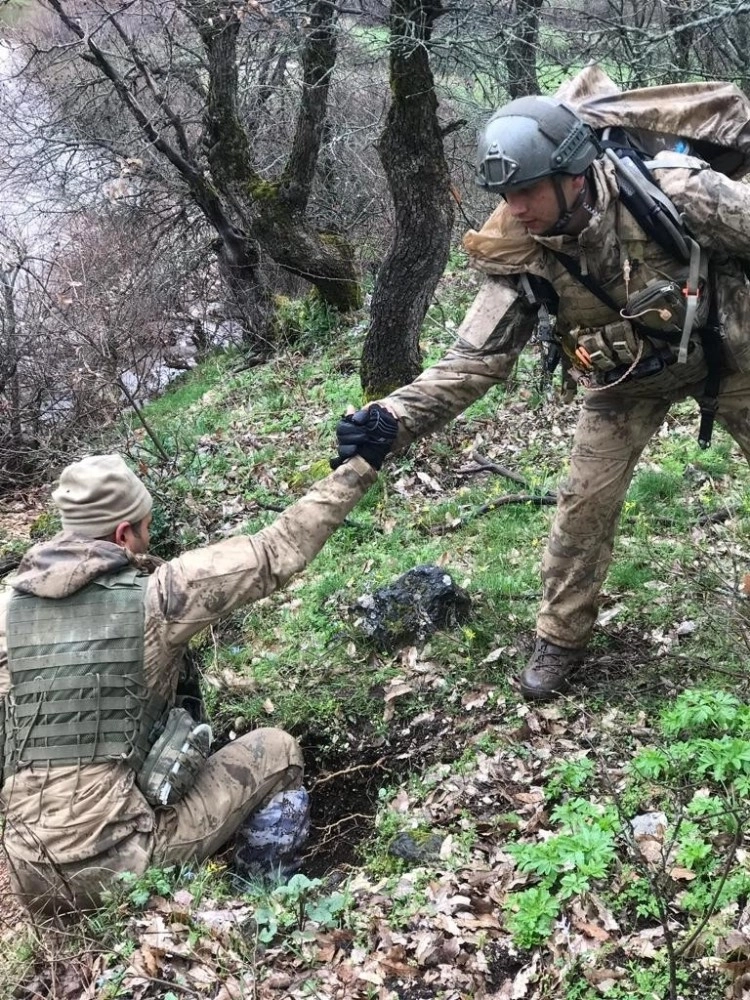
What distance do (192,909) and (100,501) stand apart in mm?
1632

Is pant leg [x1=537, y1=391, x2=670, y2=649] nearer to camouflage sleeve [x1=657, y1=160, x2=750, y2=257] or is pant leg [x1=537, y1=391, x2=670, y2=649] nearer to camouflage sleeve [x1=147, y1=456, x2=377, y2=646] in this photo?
camouflage sleeve [x1=657, y1=160, x2=750, y2=257]

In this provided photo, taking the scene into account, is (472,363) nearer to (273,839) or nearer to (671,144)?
(671,144)

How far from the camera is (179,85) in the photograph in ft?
40.7

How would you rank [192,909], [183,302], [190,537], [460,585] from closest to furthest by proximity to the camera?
[192,909]
[460,585]
[190,537]
[183,302]

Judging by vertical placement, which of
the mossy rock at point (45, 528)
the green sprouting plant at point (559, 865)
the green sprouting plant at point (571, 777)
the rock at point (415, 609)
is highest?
the mossy rock at point (45, 528)

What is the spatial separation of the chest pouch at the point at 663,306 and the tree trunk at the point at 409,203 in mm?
4044

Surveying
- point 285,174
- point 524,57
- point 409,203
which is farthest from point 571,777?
point 524,57

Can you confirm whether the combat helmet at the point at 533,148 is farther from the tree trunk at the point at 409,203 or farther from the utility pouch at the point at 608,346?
the tree trunk at the point at 409,203

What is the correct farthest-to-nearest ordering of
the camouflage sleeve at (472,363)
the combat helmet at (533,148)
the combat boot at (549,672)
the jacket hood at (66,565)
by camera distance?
the combat boot at (549,672) → the camouflage sleeve at (472,363) → the jacket hood at (66,565) → the combat helmet at (533,148)

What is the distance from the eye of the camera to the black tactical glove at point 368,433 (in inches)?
148

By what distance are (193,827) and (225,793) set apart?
20 cm

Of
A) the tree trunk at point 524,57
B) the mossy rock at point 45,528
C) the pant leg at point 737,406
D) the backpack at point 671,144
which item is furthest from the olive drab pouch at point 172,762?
the tree trunk at point 524,57

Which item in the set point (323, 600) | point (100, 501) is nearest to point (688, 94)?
point (100, 501)

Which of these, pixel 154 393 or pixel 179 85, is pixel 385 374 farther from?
pixel 179 85
